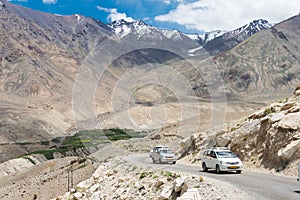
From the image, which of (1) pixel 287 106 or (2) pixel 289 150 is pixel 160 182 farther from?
(1) pixel 287 106

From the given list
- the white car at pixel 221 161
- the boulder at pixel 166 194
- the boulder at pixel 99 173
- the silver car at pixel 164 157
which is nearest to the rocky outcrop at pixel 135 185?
the boulder at pixel 166 194

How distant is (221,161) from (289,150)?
3.73 meters

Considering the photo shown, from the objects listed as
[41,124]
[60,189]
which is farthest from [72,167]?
[41,124]

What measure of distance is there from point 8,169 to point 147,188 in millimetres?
54643

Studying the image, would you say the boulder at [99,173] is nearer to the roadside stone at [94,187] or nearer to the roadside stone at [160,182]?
the roadside stone at [94,187]

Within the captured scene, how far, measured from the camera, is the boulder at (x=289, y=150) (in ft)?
65.7

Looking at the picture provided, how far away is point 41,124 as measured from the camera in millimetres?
134250

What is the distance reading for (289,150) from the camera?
66.4 feet

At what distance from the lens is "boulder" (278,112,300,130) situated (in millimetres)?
21570

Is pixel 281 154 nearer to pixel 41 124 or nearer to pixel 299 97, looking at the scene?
pixel 299 97

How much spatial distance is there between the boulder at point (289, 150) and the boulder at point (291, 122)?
Answer: 1.26 m

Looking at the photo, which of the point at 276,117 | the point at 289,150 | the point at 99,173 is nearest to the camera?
the point at 289,150

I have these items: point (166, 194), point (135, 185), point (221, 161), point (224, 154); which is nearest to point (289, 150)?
point (224, 154)

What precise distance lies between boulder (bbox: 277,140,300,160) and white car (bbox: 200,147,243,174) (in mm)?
2408
